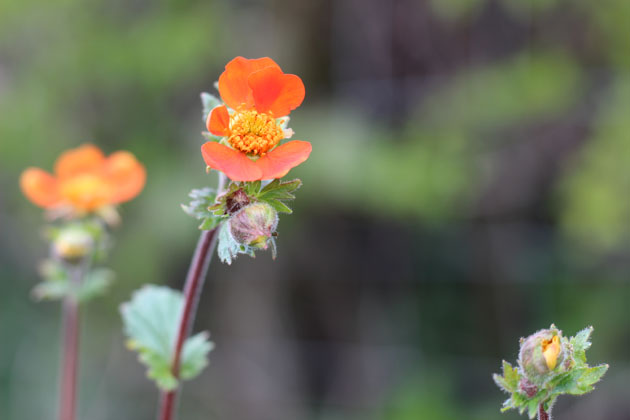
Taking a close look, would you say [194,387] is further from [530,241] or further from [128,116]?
[530,241]

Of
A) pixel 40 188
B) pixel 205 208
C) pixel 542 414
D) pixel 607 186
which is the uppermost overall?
pixel 607 186

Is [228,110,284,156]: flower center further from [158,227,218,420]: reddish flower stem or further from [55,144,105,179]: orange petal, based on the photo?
[55,144,105,179]: orange petal

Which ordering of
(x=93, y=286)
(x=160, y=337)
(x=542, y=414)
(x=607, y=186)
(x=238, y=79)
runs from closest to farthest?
(x=542, y=414), (x=238, y=79), (x=160, y=337), (x=93, y=286), (x=607, y=186)

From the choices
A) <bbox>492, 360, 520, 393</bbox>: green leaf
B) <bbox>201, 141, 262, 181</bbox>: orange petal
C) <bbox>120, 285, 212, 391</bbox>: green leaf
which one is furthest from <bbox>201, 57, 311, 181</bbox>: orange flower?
<bbox>492, 360, 520, 393</bbox>: green leaf

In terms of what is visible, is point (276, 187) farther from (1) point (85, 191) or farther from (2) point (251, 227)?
(1) point (85, 191)

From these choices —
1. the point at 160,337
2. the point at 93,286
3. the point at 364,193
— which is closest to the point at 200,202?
the point at 160,337

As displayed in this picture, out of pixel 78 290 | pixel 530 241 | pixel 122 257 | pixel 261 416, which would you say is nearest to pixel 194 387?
pixel 261 416
